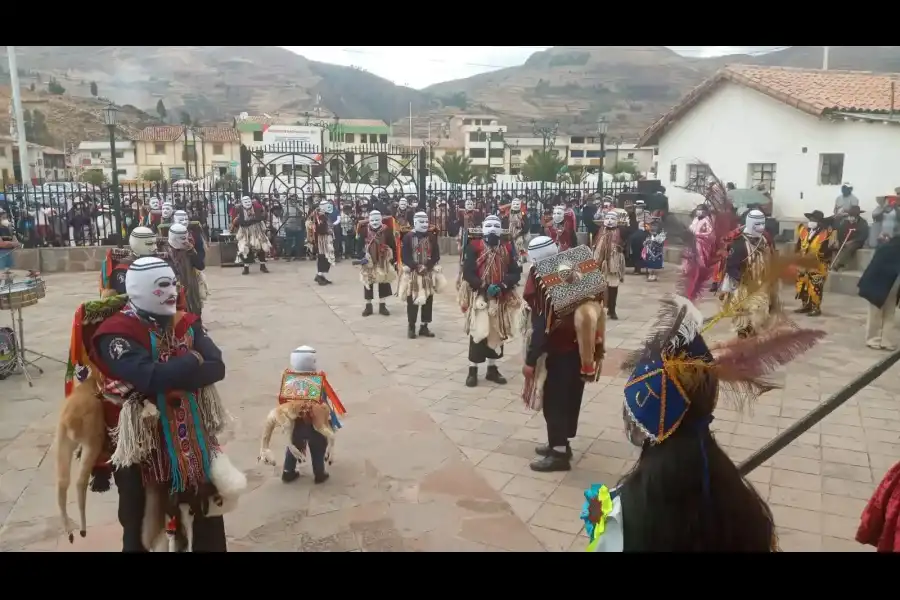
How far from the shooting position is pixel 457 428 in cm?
566

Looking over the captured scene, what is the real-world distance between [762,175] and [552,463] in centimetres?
1419

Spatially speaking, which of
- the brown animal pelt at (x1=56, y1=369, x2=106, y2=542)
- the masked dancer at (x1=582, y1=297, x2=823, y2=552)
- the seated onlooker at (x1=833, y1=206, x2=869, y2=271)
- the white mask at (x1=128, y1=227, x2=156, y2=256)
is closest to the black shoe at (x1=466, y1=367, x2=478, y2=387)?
the white mask at (x1=128, y1=227, x2=156, y2=256)

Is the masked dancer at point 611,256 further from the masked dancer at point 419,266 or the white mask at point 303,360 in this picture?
the white mask at point 303,360

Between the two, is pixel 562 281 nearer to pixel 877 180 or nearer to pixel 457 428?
pixel 457 428

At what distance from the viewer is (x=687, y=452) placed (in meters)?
1.99

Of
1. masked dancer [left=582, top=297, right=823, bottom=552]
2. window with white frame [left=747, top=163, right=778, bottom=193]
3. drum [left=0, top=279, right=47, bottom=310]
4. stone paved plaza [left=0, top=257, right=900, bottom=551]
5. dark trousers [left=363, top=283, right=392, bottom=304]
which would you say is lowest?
stone paved plaza [left=0, top=257, right=900, bottom=551]

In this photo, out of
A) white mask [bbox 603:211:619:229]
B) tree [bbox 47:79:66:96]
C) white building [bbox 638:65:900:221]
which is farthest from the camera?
tree [bbox 47:79:66:96]

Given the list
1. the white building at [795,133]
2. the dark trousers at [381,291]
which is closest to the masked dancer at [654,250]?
the white building at [795,133]

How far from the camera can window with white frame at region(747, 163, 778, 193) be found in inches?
638

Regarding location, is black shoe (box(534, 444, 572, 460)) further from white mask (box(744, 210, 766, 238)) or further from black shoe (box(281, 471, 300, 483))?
white mask (box(744, 210, 766, 238))

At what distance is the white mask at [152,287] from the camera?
9.16 feet

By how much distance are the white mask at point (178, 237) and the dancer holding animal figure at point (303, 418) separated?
3.46 metres

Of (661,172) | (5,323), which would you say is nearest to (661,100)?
(661,172)
